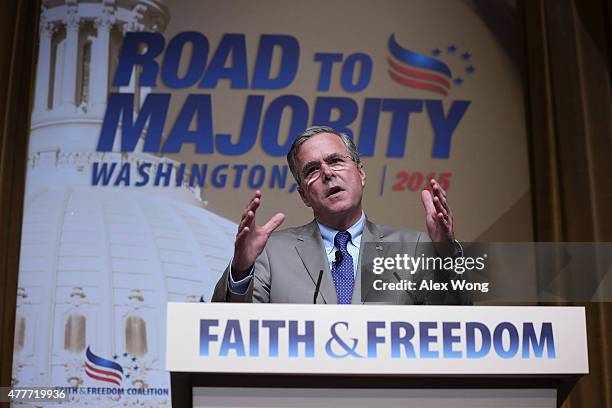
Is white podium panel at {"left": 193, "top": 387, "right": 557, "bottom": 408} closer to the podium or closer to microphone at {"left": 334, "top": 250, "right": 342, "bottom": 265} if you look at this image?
the podium

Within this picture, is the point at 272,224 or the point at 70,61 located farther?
the point at 70,61

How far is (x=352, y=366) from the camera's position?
1.37 m

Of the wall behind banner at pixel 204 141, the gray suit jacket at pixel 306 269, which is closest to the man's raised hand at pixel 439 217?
the gray suit jacket at pixel 306 269

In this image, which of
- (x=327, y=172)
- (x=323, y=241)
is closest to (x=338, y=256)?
(x=323, y=241)

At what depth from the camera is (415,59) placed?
413cm

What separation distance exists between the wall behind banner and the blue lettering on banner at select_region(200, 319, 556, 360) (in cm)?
240

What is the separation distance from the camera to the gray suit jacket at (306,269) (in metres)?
2.10

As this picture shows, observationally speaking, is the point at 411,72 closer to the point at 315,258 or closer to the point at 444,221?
the point at 315,258

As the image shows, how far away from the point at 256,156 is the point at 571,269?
1697mm

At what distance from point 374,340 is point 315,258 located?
88 cm

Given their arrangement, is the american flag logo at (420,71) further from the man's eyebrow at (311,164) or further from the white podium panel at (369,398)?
the white podium panel at (369,398)

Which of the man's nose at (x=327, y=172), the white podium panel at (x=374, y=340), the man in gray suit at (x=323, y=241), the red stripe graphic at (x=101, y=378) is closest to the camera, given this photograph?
the white podium panel at (x=374, y=340)

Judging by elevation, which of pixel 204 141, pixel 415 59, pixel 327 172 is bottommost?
pixel 327 172

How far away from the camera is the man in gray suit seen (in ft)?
6.16
